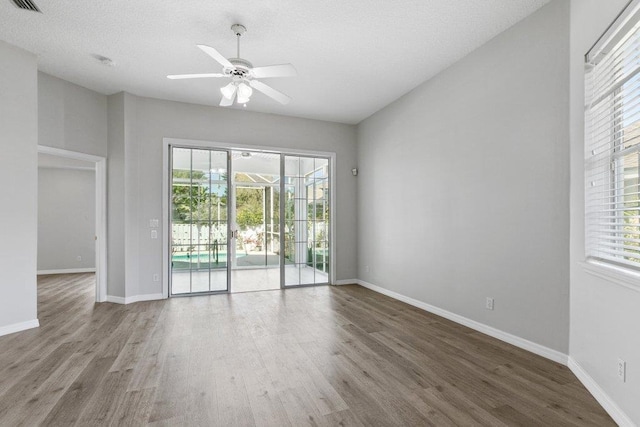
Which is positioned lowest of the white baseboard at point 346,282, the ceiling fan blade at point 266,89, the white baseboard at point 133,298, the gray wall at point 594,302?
the white baseboard at point 346,282

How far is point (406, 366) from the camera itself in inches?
103

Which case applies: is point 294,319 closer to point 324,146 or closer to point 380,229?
point 380,229

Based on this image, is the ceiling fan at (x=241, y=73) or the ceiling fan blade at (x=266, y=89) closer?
the ceiling fan at (x=241, y=73)

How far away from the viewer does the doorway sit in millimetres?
5148

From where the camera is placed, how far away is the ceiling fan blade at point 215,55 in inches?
101

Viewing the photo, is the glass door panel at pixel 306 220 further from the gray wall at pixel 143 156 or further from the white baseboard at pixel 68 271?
the white baseboard at pixel 68 271

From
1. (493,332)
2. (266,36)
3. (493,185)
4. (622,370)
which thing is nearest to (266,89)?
(266,36)

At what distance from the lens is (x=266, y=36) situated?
328cm

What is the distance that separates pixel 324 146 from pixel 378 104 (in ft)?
4.22

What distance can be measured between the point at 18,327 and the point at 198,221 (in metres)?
2.45

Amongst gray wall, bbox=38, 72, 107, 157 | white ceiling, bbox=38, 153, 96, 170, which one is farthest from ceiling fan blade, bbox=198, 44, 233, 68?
white ceiling, bbox=38, 153, 96, 170

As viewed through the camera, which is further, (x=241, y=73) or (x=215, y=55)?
(x=241, y=73)

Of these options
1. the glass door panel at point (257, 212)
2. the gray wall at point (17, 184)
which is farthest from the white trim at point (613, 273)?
the glass door panel at point (257, 212)

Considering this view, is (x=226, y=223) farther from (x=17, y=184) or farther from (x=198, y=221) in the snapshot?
(x=17, y=184)
